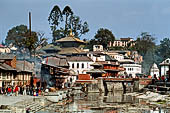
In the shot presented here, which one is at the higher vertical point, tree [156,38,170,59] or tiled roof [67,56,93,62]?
tree [156,38,170,59]

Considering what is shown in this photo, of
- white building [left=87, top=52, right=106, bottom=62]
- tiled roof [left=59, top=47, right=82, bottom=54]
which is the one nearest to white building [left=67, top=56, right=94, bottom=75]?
white building [left=87, top=52, right=106, bottom=62]

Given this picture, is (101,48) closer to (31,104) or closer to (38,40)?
(38,40)

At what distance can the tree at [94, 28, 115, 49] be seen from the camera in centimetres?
14988

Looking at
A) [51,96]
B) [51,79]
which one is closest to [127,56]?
[51,79]

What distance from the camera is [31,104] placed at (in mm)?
42531

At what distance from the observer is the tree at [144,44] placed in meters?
167

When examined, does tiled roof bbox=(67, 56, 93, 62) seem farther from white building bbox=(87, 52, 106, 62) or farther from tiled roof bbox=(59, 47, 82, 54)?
tiled roof bbox=(59, 47, 82, 54)

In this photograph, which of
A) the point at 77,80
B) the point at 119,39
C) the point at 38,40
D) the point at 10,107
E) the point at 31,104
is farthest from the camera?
the point at 119,39

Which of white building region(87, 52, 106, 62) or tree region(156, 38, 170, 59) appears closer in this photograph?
white building region(87, 52, 106, 62)

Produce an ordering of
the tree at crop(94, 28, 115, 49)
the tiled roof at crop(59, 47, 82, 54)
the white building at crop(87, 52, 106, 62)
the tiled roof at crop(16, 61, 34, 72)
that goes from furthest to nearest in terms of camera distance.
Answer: the tree at crop(94, 28, 115, 49)
the tiled roof at crop(59, 47, 82, 54)
the white building at crop(87, 52, 106, 62)
the tiled roof at crop(16, 61, 34, 72)

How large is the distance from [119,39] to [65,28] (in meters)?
54.9

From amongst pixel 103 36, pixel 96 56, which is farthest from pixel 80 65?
pixel 103 36

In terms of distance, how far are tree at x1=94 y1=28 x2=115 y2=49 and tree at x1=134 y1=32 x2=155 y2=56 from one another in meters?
18.8

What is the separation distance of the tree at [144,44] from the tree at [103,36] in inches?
740
